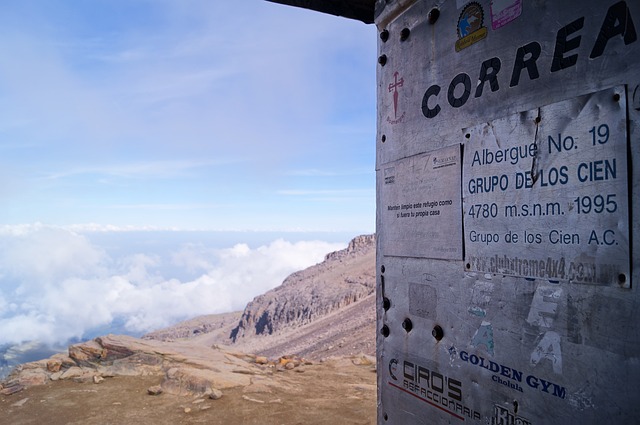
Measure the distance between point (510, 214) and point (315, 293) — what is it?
1729 inches

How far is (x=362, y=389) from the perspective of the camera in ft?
27.5

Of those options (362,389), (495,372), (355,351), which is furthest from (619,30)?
(355,351)

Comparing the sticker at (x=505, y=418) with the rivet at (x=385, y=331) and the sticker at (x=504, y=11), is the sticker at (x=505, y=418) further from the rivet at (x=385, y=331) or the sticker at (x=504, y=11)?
the sticker at (x=504, y=11)

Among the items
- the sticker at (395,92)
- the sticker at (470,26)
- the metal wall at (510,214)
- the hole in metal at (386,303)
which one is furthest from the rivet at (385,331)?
the sticker at (470,26)

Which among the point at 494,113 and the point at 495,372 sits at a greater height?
the point at 494,113

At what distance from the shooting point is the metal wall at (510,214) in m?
1.73

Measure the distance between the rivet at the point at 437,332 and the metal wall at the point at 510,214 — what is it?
1 cm

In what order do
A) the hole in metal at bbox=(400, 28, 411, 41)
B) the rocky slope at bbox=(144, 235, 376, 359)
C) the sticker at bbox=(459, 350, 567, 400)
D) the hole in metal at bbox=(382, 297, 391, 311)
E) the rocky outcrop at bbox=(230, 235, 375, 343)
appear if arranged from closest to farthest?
the sticker at bbox=(459, 350, 567, 400) < the hole in metal at bbox=(400, 28, 411, 41) < the hole in metal at bbox=(382, 297, 391, 311) < the rocky slope at bbox=(144, 235, 376, 359) < the rocky outcrop at bbox=(230, 235, 375, 343)

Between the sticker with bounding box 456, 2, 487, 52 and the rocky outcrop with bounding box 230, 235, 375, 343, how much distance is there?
37546mm

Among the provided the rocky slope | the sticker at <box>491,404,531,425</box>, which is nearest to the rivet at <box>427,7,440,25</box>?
the sticker at <box>491,404,531,425</box>

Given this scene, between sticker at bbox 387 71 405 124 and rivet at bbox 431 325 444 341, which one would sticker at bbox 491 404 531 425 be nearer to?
rivet at bbox 431 325 444 341

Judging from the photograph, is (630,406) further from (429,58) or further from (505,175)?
(429,58)

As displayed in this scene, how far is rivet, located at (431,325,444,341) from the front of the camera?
2538mm

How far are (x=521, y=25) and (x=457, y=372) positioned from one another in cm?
194
